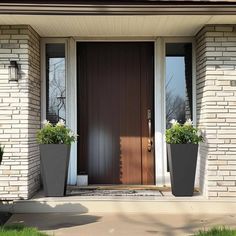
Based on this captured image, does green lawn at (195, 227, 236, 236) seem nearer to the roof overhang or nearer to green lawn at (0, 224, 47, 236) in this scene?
green lawn at (0, 224, 47, 236)

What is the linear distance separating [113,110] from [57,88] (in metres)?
1.07

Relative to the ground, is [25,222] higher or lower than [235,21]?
lower

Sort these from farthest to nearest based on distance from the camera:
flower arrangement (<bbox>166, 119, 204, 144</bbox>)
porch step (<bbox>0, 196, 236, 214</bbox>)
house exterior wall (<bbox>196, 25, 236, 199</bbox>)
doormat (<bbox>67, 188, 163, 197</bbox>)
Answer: doormat (<bbox>67, 188, 163, 197</bbox>)
flower arrangement (<bbox>166, 119, 204, 144</bbox>)
house exterior wall (<bbox>196, 25, 236, 199</bbox>)
porch step (<bbox>0, 196, 236, 214</bbox>)

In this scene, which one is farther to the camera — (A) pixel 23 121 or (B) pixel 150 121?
(B) pixel 150 121

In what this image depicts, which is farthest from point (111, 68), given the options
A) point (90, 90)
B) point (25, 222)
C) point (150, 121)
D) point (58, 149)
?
point (25, 222)

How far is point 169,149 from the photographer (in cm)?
697

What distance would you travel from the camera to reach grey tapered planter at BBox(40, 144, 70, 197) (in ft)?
22.6

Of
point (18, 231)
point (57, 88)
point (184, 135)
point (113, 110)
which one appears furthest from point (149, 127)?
point (18, 231)

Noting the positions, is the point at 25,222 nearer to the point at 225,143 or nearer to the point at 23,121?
the point at 23,121

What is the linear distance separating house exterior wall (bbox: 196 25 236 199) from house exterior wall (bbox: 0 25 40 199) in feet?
8.80

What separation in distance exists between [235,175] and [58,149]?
2661mm

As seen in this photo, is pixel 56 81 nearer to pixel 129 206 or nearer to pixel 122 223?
pixel 129 206

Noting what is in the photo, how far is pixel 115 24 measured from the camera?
6.95 metres

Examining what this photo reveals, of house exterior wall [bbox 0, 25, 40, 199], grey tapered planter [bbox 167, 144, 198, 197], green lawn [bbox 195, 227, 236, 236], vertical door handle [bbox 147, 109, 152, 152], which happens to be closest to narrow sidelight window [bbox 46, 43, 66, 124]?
house exterior wall [bbox 0, 25, 40, 199]
